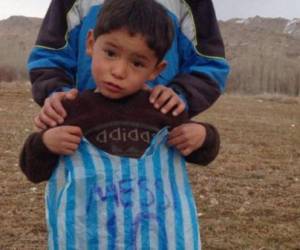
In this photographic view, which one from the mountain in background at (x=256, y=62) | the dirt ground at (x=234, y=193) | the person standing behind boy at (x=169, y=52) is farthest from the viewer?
the mountain in background at (x=256, y=62)

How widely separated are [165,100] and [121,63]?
17 cm

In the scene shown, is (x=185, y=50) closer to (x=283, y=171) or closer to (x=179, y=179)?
(x=179, y=179)

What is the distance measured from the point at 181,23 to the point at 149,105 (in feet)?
1.11

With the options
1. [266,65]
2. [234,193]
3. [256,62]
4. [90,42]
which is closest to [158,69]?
[90,42]

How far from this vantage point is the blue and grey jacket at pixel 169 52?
2.15 meters

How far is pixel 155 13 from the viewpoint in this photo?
1939 millimetres

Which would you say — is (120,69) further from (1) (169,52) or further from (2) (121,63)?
(1) (169,52)

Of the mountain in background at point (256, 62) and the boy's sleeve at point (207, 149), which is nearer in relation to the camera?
the boy's sleeve at point (207, 149)

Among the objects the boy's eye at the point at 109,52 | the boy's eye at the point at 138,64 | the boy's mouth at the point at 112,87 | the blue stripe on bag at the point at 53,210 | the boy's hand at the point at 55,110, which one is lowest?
the blue stripe on bag at the point at 53,210

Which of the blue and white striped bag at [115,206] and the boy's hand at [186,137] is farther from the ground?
the boy's hand at [186,137]

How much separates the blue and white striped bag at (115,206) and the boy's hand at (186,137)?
6 cm

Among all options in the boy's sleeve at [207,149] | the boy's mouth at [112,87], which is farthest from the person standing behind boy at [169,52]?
the boy's mouth at [112,87]

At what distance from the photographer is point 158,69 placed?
2014 millimetres

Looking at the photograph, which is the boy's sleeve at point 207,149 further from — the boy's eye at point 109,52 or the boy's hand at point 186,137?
the boy's eye at point 109,52
